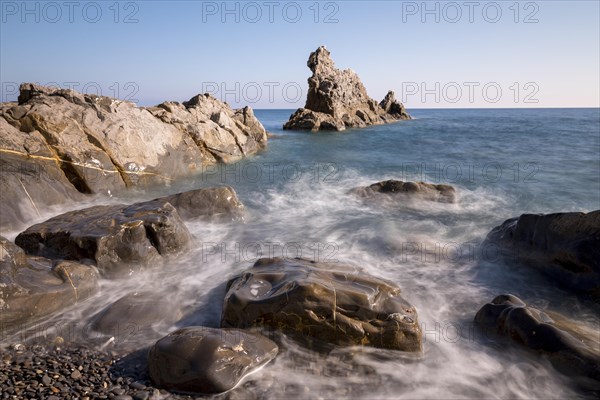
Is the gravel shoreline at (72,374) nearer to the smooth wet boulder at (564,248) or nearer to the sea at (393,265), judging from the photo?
the sea at (393,265)

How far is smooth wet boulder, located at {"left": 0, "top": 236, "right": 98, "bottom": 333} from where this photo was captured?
4645 millimetres

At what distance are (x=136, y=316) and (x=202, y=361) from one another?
1.74 metres

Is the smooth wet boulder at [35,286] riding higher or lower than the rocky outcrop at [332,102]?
lower

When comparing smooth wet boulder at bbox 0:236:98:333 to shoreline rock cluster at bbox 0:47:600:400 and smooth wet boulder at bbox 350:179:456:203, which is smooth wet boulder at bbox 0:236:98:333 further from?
smooth wet boulder at bbox 350:179:456:203

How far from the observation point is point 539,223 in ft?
22.1

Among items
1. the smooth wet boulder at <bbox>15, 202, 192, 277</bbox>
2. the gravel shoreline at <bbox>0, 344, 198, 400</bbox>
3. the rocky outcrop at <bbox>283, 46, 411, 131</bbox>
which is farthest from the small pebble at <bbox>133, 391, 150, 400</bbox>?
the rocky outcrop at <bbox>283, 46, 411, 131</bbox>

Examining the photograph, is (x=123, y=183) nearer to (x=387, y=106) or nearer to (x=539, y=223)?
(x=539, y=223)

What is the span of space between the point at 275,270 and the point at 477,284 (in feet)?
11.0

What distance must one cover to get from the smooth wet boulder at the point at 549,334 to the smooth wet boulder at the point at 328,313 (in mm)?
1077

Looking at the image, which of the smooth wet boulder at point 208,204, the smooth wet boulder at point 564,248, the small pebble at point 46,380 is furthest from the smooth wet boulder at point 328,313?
the smooth wet boulder at point 208,204

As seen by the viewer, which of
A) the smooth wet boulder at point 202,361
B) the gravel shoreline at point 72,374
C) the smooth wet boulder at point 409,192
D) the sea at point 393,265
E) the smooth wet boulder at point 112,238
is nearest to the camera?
the gravel shoreline at point 72,374

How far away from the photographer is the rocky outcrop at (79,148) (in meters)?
9.18

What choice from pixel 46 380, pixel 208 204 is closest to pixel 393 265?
pixel 208 204

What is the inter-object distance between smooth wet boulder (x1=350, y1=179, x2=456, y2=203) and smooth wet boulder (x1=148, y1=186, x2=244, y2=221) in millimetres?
4335
